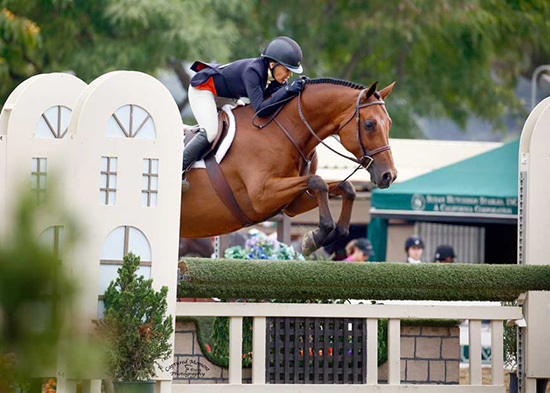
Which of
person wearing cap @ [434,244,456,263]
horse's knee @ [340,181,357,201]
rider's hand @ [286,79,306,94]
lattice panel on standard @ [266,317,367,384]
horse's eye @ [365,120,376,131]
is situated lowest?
lattice panel on standard @ [266,317,367,384]

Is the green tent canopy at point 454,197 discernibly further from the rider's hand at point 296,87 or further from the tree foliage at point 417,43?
the tree foliage at point 417,43

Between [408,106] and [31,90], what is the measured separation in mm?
16685

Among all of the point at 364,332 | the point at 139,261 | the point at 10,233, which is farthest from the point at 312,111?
the point at 10,233

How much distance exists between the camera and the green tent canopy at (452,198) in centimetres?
1066

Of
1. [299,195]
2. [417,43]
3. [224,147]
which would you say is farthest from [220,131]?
[417,43]

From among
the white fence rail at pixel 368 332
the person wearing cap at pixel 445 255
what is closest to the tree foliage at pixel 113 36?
the person wearing cap at pixel 445 255

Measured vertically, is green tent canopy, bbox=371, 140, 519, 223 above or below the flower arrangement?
above

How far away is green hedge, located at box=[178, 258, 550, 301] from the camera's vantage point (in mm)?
4961

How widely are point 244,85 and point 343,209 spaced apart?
969 millimetres

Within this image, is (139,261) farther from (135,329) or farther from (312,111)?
(312,111)

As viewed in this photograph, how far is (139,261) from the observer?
4508 mm

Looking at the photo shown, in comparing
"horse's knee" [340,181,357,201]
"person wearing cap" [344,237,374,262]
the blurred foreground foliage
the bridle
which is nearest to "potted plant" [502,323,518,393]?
"horse's knee" [340,181,357,201]

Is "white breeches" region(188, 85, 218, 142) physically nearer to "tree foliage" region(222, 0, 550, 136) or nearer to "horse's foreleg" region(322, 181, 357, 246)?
"horse's foreleg" region(322, 181, 357, 246)

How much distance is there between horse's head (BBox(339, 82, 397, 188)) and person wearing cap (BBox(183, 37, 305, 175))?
0.44 m
